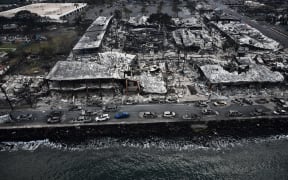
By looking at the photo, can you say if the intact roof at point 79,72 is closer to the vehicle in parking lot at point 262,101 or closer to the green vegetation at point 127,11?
the vehicle in parking lot at point 262,101

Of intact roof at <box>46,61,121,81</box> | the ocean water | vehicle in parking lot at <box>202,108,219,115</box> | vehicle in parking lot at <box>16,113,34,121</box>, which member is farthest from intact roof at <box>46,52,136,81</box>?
vehicle in parking lot at <box>202,108,219,115</box>

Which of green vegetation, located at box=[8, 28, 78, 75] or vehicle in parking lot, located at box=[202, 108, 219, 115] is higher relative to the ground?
green vegetation, located at box=[8, 28, 78, 75]

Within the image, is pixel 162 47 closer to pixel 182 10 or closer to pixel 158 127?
pixel 158 127

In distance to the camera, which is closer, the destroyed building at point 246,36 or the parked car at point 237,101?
the parked car at point 237,101

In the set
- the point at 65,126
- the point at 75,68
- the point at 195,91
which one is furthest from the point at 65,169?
the point at 195,91

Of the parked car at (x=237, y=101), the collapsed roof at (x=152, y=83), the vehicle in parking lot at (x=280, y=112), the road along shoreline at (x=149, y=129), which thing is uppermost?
the collapsed roof at (x=152, y=83)

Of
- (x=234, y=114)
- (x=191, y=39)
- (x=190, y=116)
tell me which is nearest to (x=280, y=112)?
(x=234, y=114)

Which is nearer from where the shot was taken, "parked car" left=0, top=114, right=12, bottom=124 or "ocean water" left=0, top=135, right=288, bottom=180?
"ocean water" left=0, top=135, right=288, bottom=180

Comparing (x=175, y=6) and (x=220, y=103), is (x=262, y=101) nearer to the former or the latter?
(x=220, y=103)

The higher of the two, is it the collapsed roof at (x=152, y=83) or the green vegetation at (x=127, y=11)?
the green vegetation at (x=127, y=11)

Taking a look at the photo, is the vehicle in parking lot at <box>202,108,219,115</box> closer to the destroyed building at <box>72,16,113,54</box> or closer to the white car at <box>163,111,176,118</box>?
the white car at <box>163,111,176,118</box>

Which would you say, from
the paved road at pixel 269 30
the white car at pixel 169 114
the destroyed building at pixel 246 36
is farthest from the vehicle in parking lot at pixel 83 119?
the paved road at pixel 269 30
